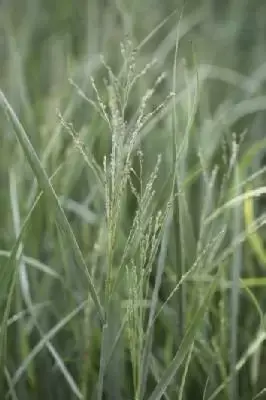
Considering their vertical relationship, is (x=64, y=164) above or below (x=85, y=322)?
above

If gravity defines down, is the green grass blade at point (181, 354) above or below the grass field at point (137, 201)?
below

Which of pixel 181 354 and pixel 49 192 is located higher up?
pixel 49 192

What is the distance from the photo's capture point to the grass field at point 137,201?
59 cm

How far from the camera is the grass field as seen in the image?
1.92ft

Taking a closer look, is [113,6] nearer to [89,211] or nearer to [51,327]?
[89,211]

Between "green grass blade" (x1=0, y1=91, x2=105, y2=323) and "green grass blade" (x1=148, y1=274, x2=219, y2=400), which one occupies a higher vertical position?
"green grass blade" (x1=0, y1=91, x2=105, y2=323)

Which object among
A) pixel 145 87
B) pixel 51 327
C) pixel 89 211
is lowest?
pixel 51 327

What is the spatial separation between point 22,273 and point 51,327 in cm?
6

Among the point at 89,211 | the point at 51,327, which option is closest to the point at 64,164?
the point at 89,211

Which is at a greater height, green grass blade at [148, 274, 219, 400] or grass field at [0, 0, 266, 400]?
grass field at [0, 0, 266, 400]

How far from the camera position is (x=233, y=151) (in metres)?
0.64

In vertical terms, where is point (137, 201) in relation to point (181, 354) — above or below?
above

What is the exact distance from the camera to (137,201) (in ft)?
1.98

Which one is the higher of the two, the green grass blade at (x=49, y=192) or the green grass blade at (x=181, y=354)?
the green grass blade at (x=49, y=192)
